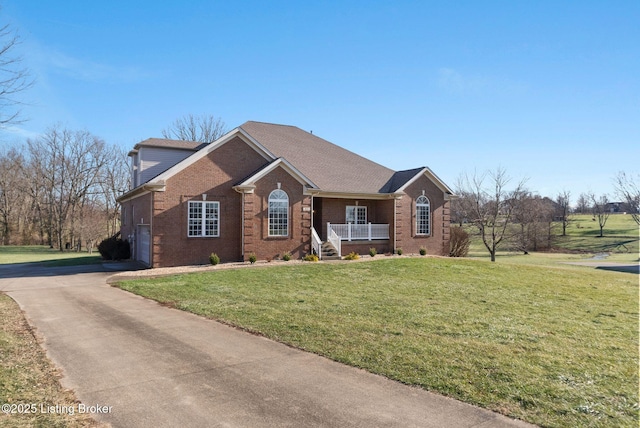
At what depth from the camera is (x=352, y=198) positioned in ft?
86.7

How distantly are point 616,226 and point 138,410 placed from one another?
301ft

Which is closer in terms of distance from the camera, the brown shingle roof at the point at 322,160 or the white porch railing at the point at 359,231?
the white porch railing at the point at 359,231

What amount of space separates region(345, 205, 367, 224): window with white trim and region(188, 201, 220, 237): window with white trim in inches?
353

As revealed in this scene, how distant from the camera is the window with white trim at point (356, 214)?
26.8 metres

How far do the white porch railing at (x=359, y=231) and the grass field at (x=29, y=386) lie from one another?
18.0 meters

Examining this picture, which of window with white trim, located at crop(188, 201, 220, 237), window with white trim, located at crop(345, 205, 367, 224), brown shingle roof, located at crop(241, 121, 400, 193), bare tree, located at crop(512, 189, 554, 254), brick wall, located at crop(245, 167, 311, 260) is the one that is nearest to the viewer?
window with white trim, located at crop(188, 201, 220, 237)

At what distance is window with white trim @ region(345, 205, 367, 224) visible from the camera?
2678 cm

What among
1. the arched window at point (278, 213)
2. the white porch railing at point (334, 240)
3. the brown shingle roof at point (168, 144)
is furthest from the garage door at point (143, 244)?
the white porch railing at point (334, 240)

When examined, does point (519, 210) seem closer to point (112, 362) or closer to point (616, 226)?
point (616, 226)

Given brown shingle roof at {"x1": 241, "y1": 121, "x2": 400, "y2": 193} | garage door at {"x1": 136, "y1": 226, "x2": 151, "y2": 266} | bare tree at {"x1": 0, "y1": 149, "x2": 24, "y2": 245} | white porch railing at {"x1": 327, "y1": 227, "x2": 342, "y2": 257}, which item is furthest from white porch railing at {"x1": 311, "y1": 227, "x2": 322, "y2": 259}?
bare tree at {"x1": 0, "y1": 149, "x2": 24, "y2": 245}

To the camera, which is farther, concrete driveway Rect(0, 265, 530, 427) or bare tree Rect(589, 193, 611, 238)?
bare tree Rect(589, 193, 611, 238)

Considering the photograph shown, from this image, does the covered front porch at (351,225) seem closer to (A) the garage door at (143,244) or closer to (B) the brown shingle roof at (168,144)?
(B) the brown shingle roof at (168,144)

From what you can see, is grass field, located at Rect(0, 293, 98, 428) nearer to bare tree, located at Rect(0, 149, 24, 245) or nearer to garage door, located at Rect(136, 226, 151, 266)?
garage door, located at Rect(136, 226, 151, 266)

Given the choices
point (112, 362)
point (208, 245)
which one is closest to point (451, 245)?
point (208, 245)
